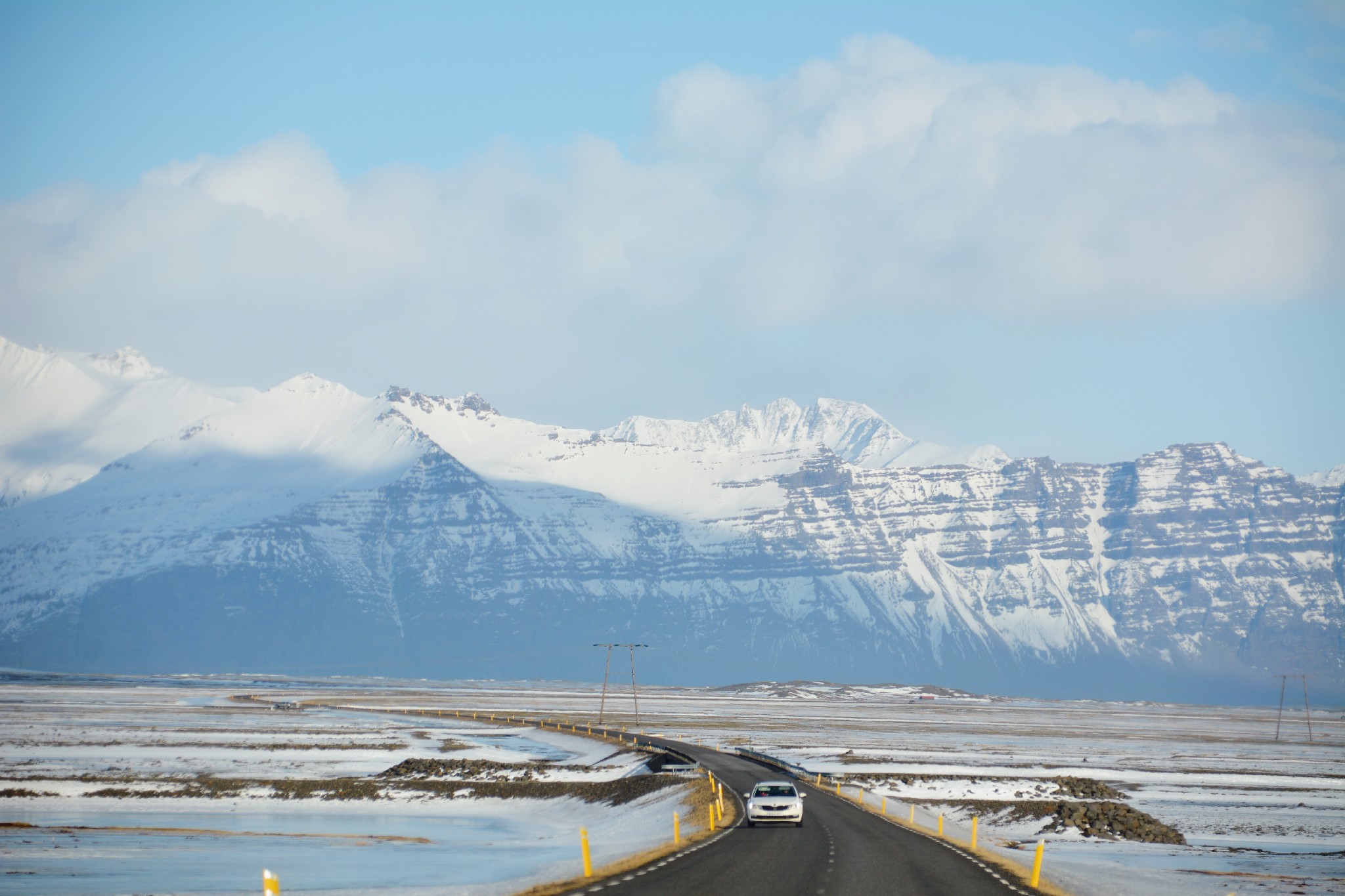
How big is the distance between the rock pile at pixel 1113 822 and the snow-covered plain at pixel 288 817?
20.8 meters

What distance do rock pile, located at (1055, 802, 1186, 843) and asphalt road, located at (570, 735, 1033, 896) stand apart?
16.9 metres

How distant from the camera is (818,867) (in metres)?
41.5

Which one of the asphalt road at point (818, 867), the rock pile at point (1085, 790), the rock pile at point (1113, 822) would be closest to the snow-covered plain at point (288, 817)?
the asphalt road at point (818, 867)

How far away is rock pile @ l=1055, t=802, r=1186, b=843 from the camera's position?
2643 inches

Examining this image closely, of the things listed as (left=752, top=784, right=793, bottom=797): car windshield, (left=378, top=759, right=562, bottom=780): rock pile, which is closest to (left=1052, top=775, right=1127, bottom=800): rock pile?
(left=752, top=784, right=793, bottom=797): car windshield

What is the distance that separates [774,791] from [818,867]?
49.3 feet

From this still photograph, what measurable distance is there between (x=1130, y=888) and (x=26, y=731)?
113530 mm

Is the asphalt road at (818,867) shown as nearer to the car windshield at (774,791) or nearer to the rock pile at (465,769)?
the car windshield at (774,791)

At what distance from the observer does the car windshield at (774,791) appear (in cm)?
5575

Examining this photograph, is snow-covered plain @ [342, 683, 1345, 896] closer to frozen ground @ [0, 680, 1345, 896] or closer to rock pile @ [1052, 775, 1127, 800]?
frozen ground @ [0, 680, 1345, 896]

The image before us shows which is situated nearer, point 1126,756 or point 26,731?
point 26,731

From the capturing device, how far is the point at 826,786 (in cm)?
8144

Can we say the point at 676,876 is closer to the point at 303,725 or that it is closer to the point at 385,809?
the point at 385,809

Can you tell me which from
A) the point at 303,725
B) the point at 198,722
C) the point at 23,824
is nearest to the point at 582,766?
the point at 23,824
